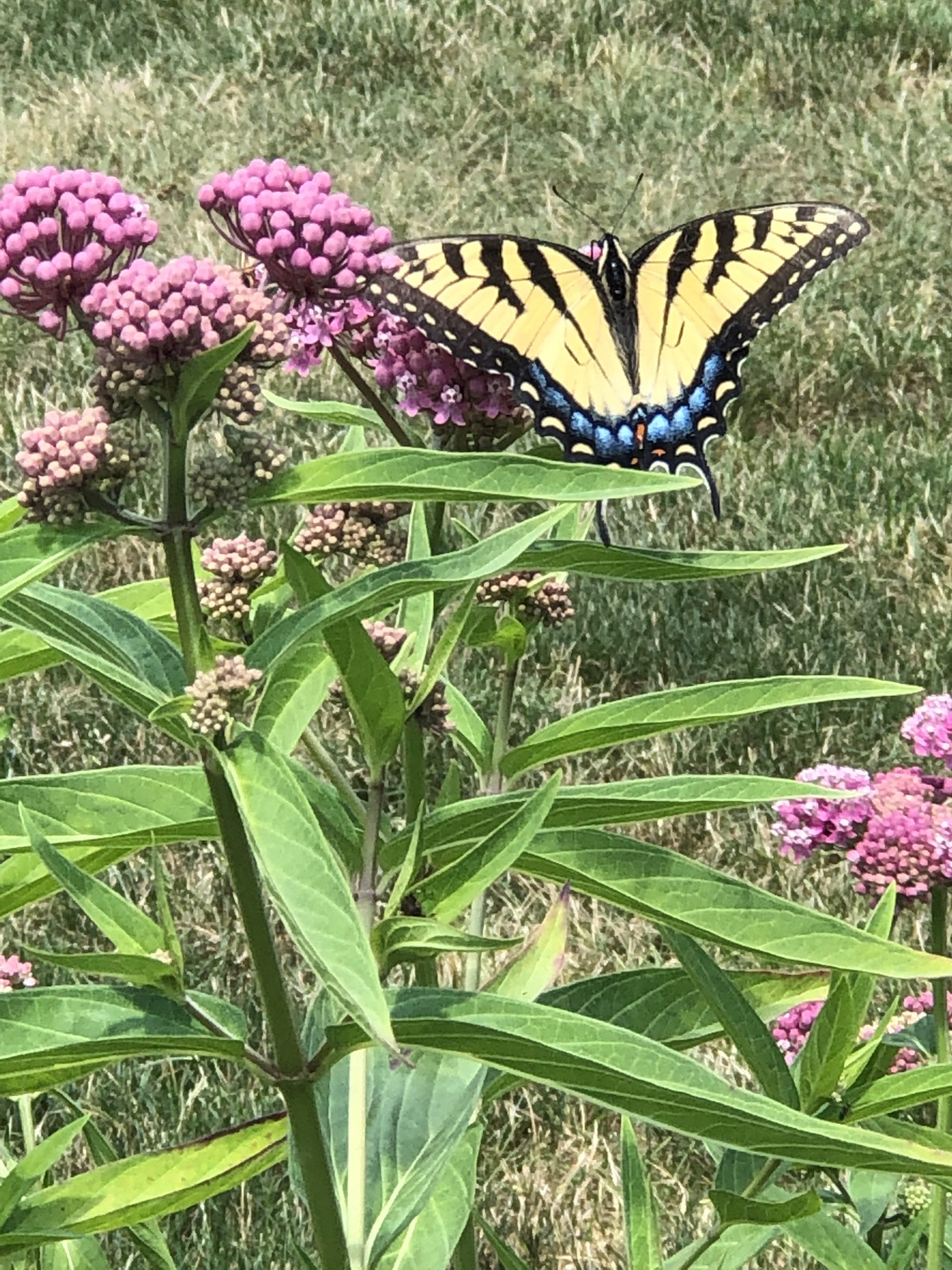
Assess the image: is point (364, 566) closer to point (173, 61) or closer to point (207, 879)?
point (207, 879)

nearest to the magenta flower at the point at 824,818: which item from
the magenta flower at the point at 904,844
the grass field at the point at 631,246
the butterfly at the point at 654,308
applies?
the magenta flower at the point at 904,844

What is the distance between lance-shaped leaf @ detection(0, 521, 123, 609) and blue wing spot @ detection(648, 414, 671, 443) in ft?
4.15

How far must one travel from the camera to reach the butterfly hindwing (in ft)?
6.85

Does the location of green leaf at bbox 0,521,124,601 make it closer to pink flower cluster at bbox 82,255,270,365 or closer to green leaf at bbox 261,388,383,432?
pink flower cluster at bbox 82,255,270,365

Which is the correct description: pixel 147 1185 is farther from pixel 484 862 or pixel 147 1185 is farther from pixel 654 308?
pixel 654 308

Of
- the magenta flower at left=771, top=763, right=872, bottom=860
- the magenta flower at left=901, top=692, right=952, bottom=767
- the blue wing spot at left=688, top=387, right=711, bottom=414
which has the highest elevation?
the blue wing spot at left=688, top=387, right=711, bottom=414

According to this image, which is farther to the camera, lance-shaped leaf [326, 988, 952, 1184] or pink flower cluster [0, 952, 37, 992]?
pink flower cluster [0, 952, 37, 992]

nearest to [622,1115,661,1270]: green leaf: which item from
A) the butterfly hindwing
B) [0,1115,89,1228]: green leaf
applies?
[0,1115,89,1228]: green leaf

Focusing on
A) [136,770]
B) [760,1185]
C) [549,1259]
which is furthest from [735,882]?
[549,1259]

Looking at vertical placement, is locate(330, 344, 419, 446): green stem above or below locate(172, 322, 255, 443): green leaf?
below

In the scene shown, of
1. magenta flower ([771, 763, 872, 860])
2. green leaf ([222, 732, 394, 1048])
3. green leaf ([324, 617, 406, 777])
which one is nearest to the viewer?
green leaf ([222, 732, 394, 1048])

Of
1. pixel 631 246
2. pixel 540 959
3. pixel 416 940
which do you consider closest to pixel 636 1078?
pixel 416 940

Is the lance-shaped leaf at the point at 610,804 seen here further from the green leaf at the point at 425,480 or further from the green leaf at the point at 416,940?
the green leaf at the point at 425,480

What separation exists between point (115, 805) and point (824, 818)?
2.89 ft
